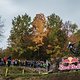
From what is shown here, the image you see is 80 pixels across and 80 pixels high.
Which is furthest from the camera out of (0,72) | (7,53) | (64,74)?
(7,53)

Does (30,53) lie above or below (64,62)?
above

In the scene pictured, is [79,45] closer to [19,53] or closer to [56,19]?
[19,53]

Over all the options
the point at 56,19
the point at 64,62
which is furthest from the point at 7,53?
the point at 64,62

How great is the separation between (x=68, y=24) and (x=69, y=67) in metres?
67.5

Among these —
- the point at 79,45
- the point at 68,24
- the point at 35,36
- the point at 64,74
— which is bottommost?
the point at 64,74

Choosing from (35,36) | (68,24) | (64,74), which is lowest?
(64,74)

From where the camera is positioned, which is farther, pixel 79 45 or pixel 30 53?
pixel 30 53

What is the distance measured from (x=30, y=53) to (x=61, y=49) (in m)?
7.36

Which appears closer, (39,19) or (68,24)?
(39,19)

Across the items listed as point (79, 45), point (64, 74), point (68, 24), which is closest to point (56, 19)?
point (68, 24)

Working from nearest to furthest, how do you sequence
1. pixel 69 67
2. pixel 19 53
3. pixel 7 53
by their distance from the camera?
pixel 69 67 < pixel 19 53 < pixel 7 53

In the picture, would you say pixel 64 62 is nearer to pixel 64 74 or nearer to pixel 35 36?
pixel 64 74

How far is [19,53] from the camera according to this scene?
8900cm

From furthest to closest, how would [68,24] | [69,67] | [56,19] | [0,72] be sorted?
[68,24], [56,19], [0,72], [69,67]
